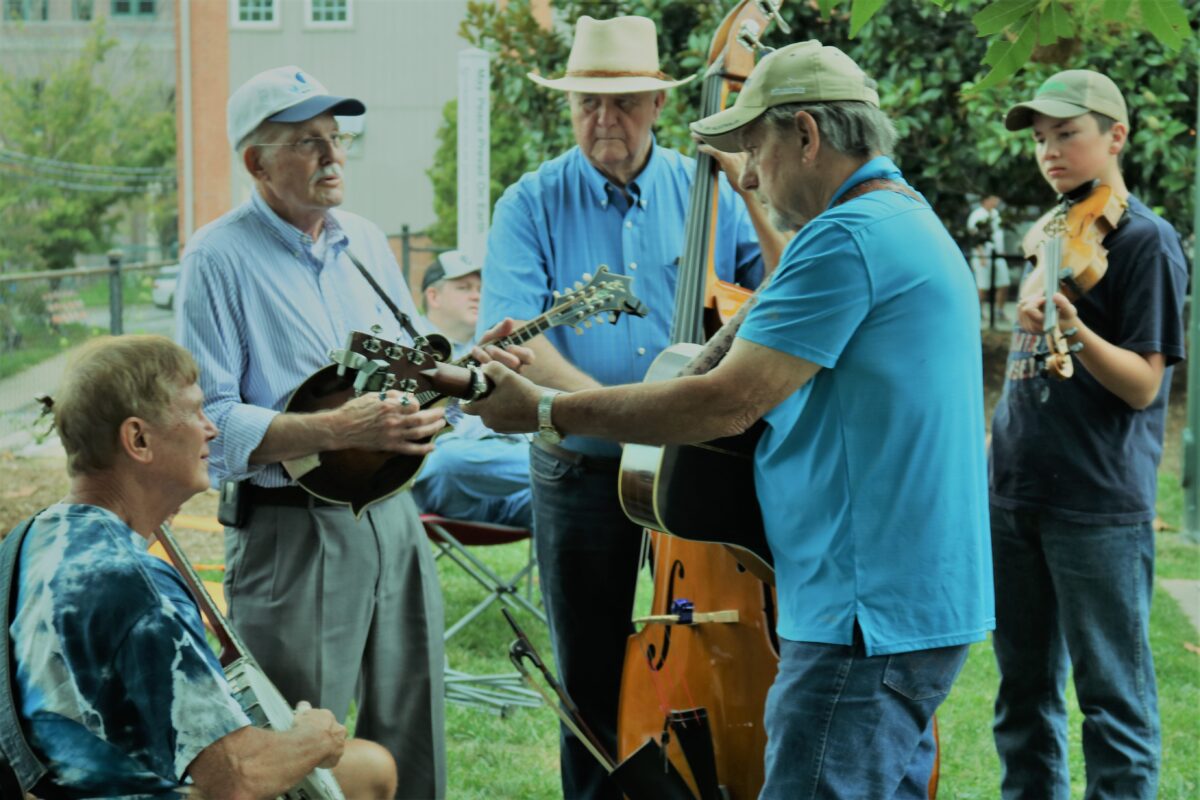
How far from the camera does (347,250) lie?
375 cm

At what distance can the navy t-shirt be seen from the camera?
3.75 metres

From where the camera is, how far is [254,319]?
350 centimetres

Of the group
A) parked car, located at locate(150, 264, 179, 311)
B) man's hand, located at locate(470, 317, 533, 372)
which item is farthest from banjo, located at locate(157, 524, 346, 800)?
parked car, located at locate(150, 264, 179, 311)

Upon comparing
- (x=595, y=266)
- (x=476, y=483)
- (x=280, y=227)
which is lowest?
(x=476, y=483)

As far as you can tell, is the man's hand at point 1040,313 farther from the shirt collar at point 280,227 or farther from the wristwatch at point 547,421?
the shirt collar at point 280,227

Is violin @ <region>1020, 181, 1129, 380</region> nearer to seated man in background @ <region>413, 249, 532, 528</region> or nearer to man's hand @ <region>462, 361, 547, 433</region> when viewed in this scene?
man's hand @ <region>462, 361, 547, 433</region>

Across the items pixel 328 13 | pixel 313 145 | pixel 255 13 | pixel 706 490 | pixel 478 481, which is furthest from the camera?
pixel 255 13

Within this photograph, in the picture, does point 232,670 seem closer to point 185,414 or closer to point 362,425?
point 185,414

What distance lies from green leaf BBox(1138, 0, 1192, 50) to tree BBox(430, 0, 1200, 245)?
6677 millimetres

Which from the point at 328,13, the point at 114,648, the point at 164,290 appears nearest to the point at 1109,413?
the point at 114,648

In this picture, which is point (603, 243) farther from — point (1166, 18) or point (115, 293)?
point (115, 293)

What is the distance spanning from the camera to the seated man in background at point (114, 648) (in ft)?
7.77

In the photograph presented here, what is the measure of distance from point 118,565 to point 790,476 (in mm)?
1185

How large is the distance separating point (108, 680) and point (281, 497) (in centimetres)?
117
